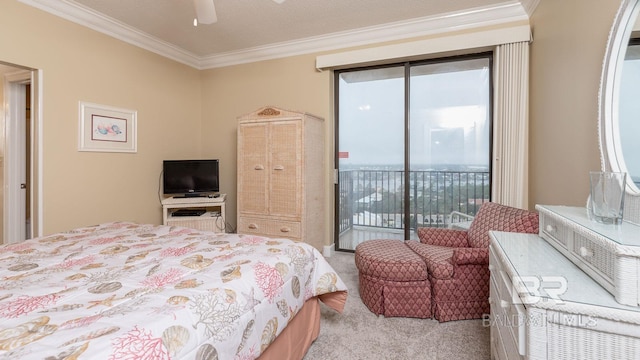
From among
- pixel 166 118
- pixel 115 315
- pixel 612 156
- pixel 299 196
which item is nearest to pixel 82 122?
pixel 166 118

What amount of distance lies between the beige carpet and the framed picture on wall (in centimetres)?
291

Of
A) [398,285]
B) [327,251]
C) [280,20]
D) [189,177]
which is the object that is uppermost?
[280,20]

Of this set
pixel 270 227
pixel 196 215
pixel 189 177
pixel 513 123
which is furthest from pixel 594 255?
pixel 189 177

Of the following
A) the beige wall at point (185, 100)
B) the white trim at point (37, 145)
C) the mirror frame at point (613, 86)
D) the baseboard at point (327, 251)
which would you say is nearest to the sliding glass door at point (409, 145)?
the baseboard at point (327, 251)

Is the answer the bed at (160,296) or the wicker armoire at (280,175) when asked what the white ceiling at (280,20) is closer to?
the wicker armoire at (280,175)

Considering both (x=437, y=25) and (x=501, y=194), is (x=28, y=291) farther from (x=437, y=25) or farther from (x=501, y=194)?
(x=437, y=25)

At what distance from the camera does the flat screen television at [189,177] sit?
375cm

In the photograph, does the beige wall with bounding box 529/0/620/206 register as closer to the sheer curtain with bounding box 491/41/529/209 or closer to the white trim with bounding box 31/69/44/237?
the sheer curtain with bounding box 491/41/529/209

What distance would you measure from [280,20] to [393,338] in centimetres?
320

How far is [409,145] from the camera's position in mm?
3594

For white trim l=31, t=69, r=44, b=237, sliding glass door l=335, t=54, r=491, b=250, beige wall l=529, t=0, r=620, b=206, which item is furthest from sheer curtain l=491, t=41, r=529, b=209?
white trim l=31, t=69, r=44, b=237

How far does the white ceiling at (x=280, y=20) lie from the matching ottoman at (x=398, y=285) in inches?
95.5

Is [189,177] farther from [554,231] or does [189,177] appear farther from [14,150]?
[554,231]

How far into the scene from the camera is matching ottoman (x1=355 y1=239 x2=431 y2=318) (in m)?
2.20
